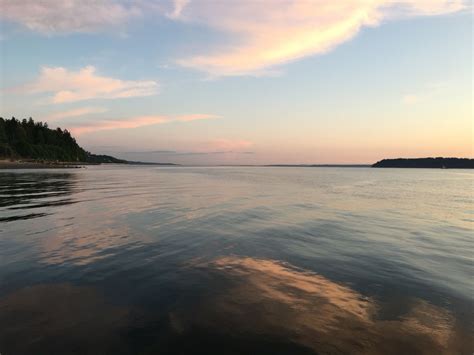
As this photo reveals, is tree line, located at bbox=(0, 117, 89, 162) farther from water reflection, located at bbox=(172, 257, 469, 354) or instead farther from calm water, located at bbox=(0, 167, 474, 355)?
water reflection, located at bbox=(172, 257, 469, 354)

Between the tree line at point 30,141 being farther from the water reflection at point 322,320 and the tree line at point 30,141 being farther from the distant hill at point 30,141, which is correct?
the water reflection at point 322,320


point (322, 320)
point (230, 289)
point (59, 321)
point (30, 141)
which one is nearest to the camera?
point (59, 321)

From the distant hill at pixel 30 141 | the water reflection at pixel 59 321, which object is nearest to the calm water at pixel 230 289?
the water reflection at pixel 59 321

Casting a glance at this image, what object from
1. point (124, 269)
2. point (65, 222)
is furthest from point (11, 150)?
point (124, 269)

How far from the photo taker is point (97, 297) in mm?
8227

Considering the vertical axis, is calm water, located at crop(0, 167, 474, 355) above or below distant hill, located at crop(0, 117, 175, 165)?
below

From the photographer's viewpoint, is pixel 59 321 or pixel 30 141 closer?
pixel 59 321

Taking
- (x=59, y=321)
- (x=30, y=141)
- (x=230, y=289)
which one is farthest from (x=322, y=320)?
(x=30, y=141)

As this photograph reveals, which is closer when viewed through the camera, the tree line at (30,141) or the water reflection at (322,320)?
the water reflection at (322,320)

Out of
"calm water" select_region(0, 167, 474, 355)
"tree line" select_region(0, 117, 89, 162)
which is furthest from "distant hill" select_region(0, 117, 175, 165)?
"calm water" select_region(0, 167, 474, 355)

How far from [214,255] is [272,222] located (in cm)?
880

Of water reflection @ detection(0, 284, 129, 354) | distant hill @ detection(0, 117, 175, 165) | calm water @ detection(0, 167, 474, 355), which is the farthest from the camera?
distant hill @ detection(0, 117, 175, 165)

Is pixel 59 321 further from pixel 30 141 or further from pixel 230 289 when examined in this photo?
pixel 30 141

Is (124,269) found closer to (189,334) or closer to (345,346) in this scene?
(189,334)
